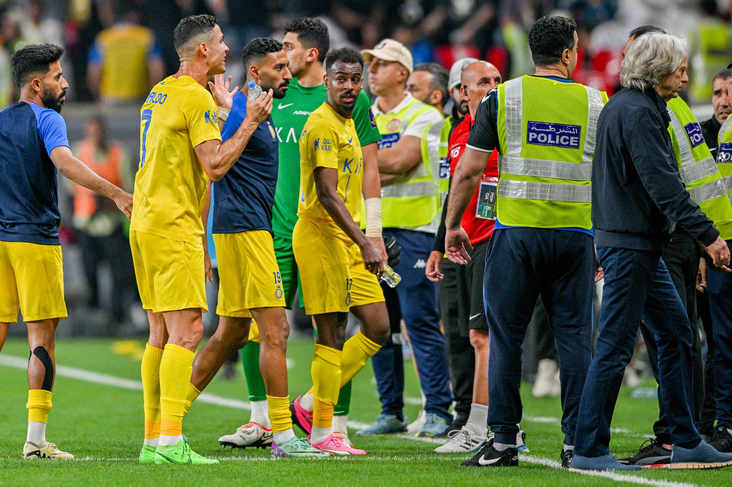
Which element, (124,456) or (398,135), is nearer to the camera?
(124,456)

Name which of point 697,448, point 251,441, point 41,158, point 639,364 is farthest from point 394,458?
point 639,364

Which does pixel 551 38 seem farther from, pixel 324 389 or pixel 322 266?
pixel 324 389

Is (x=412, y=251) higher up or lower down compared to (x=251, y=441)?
higher up

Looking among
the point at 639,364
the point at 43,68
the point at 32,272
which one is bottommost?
the point at 639,364

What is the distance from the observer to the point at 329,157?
7.57 metres

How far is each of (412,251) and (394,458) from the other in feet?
7.98

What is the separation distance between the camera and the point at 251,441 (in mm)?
8141

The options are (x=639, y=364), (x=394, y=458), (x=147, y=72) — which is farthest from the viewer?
(x=147, y=72)

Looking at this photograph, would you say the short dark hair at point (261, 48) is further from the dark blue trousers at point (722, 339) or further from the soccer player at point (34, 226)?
the dark blue trousers at point (722, 339)

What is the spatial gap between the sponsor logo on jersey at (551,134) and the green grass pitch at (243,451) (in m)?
1.78

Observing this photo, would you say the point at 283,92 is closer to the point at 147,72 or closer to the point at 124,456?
the point at 124,456

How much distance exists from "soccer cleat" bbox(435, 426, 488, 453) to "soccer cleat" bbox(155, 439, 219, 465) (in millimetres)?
1633

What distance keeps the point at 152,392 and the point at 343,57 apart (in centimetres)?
242

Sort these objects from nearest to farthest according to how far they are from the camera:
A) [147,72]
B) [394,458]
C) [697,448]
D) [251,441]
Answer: [697,448] → [394,458] → [251,441] → [147,72]
